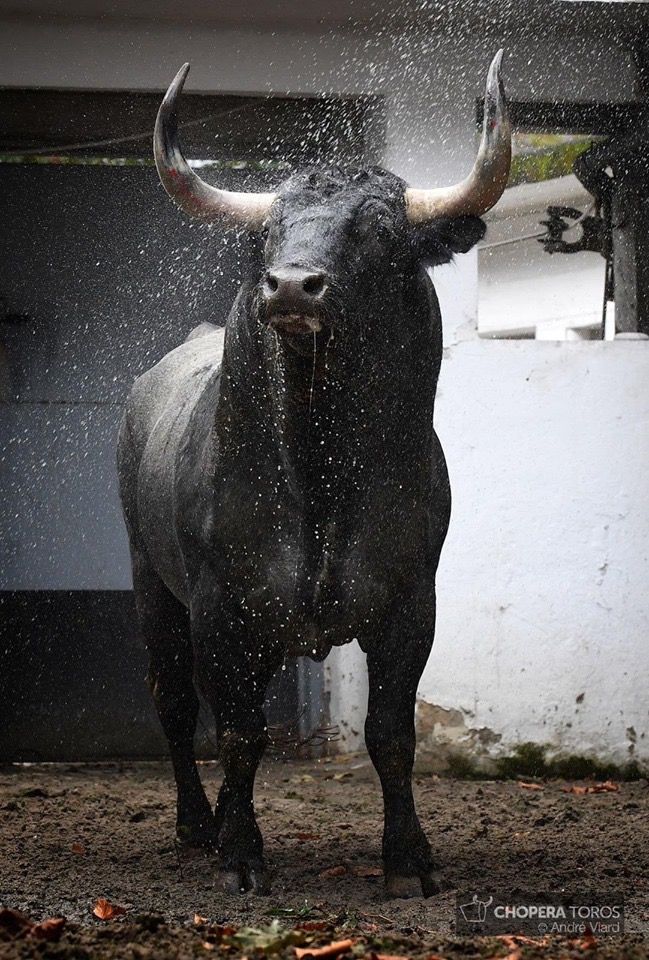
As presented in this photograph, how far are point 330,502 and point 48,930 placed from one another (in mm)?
1784

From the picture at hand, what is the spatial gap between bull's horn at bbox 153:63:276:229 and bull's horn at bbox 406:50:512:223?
504mm

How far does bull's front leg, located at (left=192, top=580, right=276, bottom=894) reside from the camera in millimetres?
5285

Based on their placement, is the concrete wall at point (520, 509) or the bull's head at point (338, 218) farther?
the concrete wall at point (520, 509)

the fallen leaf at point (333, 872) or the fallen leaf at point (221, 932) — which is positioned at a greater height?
the fallen leaf at point (221, 932)

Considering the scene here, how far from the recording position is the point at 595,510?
807 cm

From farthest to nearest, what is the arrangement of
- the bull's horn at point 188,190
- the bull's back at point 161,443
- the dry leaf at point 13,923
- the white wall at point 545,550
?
the white wall at point 545,550 → the bull's back at point 161,443 → the bull's horn at point 188,190 → the dry leaf at point 13,923

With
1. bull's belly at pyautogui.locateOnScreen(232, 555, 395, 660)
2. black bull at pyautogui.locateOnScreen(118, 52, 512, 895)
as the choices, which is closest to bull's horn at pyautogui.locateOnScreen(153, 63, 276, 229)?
black bull at pyautogui.locateOnScreen(118, 52, 512, 895)

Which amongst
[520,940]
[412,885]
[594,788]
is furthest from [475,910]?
[594,788]

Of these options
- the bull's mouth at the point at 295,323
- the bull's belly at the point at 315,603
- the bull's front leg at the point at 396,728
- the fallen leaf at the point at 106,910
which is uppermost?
the bull's mouth at the point at 295,323

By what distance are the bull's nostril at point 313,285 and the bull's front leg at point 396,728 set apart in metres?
1.31

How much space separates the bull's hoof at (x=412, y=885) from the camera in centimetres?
515

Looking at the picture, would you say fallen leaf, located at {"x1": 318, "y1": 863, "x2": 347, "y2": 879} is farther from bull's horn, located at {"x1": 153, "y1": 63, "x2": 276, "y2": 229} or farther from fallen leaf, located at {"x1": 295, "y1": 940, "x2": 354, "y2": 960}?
bull's horn, located at {"x1": 153, "y1": 63, "x2": 276, "y2": 229}

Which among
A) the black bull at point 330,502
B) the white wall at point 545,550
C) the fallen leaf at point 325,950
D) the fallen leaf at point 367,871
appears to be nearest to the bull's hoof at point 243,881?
the black bull at point 330,502

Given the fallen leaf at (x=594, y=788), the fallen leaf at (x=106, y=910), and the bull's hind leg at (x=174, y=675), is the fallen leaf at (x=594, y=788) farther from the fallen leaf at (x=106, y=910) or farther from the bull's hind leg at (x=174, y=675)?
the fallen leaf at (x=106, y=910)
